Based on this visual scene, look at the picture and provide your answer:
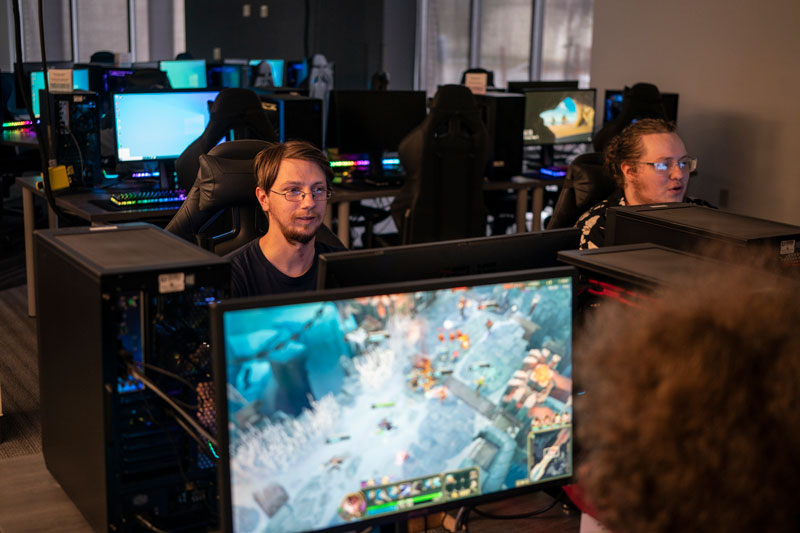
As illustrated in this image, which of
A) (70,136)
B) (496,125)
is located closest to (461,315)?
(70,136)

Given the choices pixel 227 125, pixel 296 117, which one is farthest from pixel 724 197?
pixel 227 125

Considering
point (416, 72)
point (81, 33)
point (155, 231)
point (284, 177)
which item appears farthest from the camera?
point (416, 72)

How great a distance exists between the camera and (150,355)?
1371 mm

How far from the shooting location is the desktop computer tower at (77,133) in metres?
4.25

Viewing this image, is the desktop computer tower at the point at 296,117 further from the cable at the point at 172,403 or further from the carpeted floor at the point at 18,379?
the cable at the point at 172,403

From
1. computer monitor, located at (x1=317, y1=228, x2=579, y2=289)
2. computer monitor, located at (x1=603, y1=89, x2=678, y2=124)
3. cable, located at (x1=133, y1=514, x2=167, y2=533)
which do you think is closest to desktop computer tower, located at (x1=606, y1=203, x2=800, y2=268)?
computer monitor, located at (x1=317, y1=228, x2=579, y2=289)

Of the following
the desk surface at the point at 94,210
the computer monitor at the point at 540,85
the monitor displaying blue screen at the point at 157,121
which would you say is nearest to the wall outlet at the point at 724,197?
the computer monitor at the point at 540,85

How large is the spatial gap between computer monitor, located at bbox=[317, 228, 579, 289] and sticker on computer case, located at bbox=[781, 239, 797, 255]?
392mm

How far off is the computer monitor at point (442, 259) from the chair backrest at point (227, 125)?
85.2 inches

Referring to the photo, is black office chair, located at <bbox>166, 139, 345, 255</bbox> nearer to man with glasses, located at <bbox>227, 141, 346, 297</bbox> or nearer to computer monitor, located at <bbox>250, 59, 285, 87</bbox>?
man with glasses, located at <bbox>227, 141, 346, 297</bbox>

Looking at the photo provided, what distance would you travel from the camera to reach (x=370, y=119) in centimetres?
521

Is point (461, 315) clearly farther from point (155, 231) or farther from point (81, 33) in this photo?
point (81, 33)

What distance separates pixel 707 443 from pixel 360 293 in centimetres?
66

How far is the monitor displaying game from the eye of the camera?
5848 millimetres
